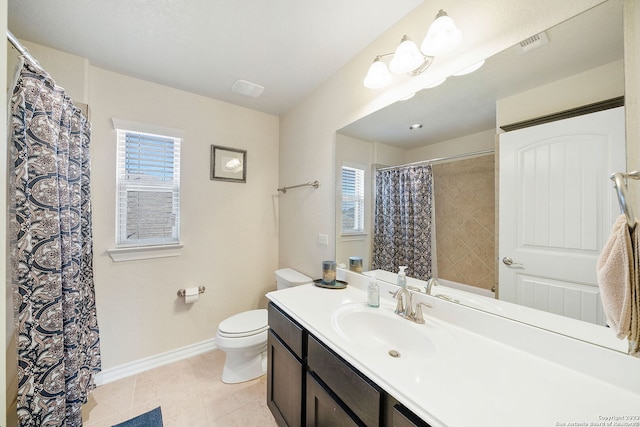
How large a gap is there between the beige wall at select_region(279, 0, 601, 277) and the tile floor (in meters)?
0.98

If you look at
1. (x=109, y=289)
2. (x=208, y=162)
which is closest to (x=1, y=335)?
(x=109, y=289)

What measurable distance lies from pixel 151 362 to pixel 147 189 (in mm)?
1410

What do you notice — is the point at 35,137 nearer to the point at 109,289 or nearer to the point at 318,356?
the point at 109,289

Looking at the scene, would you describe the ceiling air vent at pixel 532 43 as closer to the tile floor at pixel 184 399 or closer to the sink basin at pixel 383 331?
the sink basin at pixel 383 331

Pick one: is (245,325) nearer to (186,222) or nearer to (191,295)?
(191,295)

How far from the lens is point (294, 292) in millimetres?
1415

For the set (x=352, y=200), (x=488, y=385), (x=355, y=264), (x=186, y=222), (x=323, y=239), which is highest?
(x=352, y=200)

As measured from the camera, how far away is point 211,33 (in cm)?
137

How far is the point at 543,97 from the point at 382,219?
0.86m

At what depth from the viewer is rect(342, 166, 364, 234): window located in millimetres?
1562

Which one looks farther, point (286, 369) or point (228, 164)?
point (228, 164)

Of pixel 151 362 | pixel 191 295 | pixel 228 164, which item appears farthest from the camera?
pixel 228 164

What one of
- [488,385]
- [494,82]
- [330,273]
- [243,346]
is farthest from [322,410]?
[494,82]

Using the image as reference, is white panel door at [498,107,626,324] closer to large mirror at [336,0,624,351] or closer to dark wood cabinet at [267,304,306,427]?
large mirror at [336,0,624,351]
